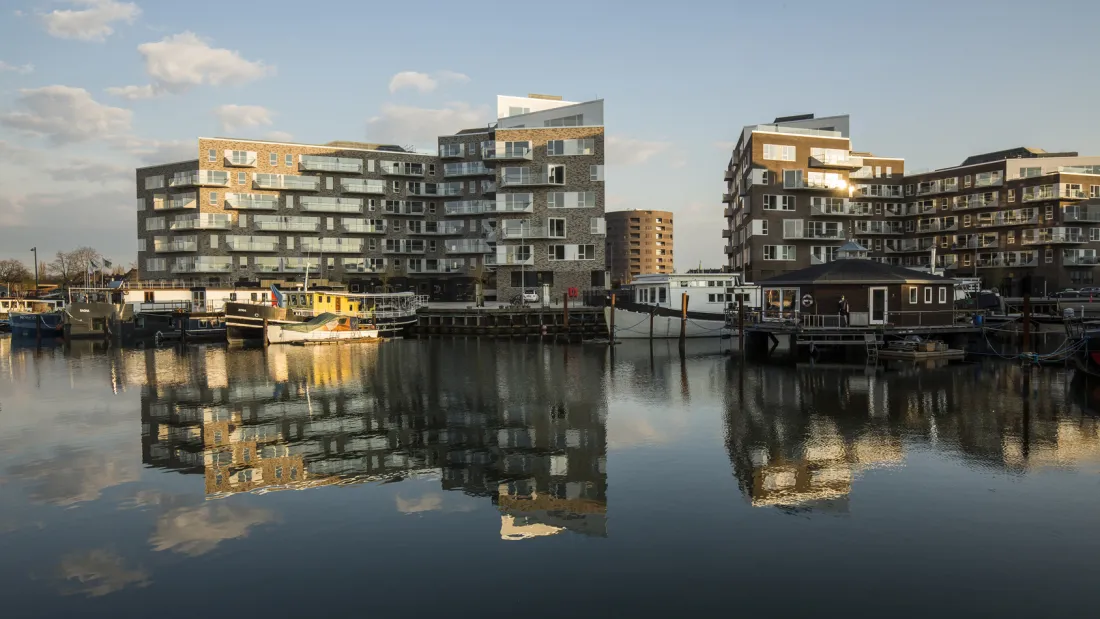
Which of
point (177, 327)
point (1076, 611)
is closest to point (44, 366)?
point (177, 327)

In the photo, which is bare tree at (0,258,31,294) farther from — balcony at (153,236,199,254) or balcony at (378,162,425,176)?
balcony at (378,162,425,176)

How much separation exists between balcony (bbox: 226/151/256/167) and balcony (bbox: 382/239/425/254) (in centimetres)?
1940

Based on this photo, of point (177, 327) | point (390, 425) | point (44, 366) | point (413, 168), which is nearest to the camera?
point (390, 425)

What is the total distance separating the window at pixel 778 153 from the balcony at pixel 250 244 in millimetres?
60999

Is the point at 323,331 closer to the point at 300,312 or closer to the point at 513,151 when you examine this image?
the point at 300,312

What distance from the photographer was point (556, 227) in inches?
2965

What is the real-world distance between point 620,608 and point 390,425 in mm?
14373

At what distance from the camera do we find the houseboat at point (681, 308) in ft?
187

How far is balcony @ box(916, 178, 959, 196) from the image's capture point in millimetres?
99312

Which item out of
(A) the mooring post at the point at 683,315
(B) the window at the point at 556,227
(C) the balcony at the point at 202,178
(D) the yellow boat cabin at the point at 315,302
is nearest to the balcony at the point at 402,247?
(C) the balcony at the point at 202,178

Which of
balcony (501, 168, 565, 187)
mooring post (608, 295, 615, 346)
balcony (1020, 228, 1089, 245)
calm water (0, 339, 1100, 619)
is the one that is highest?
balcony (501, 168, 565, 187)

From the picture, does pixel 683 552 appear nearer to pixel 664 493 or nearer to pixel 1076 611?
pixel 664 493

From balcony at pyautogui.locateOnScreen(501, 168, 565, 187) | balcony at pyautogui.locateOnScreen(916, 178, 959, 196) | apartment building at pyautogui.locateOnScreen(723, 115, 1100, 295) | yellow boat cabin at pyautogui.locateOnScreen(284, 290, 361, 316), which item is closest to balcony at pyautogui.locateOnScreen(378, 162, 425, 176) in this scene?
balcony at pyautogui.locateOnScreen(501, 168, 565, 187)

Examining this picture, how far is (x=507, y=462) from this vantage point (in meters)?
18.3
